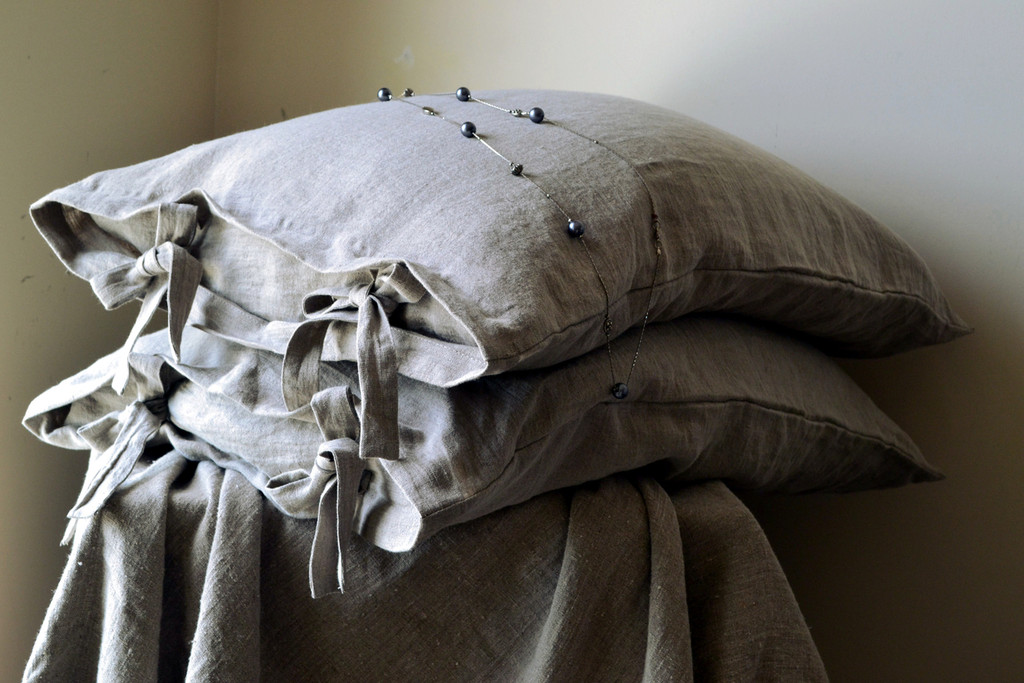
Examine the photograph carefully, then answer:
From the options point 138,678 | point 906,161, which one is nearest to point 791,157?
point 906,161

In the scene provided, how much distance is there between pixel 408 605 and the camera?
58 cm

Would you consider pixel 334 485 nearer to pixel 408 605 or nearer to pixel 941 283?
pixel 408 605

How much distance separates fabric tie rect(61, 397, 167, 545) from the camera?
60 centimetres

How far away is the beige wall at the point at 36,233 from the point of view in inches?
35.0

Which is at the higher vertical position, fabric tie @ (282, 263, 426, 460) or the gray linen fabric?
fabric tie @ (282, 263, 426, 460)

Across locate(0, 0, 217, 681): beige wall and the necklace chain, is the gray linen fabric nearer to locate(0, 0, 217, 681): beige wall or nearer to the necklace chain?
the necklace chain

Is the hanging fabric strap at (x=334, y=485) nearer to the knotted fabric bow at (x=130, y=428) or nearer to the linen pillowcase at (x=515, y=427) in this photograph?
the linen pillowcase at (x=515, y=427)

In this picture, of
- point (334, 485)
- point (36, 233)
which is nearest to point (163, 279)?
point (334, 485)

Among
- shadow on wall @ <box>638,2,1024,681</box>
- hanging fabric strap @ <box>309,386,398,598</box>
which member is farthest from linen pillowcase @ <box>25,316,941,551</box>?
shadow on wall @ <box>638,2,1024,681</box>

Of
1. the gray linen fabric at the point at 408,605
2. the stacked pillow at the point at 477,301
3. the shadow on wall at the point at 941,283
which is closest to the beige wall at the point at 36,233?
the stacked pillow at the point at 477,301

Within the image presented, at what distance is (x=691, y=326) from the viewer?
0.75m

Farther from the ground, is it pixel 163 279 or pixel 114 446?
pixel 163 279

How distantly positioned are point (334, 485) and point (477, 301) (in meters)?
0.15

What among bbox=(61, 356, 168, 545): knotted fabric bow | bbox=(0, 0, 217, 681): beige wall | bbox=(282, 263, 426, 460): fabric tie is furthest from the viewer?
bbox=(0, 0, 217, 681): beige wall
